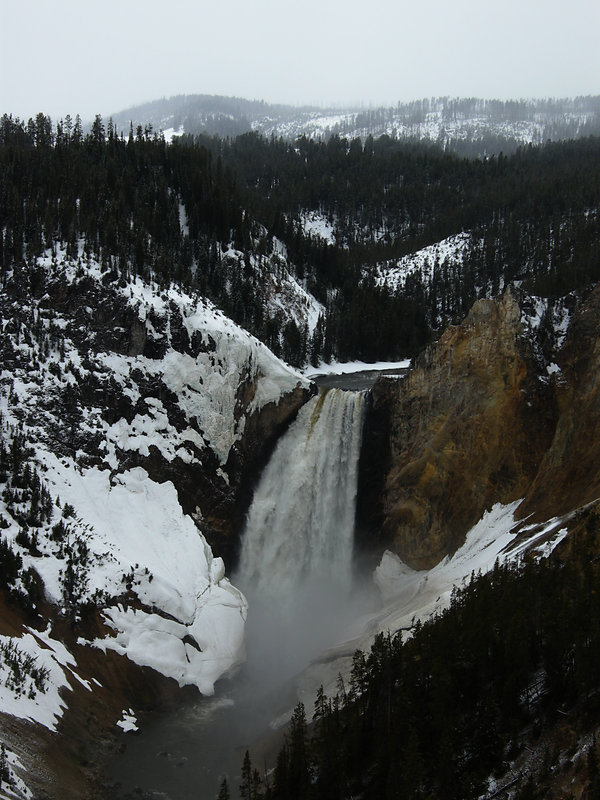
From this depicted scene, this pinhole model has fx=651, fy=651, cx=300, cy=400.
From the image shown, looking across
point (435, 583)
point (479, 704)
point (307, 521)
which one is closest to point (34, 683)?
point (479, 704)

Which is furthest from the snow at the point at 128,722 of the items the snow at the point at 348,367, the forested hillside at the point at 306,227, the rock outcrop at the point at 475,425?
the snow at the point at 348,367

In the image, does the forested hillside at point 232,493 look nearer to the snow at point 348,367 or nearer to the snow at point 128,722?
the snow at point 128,722

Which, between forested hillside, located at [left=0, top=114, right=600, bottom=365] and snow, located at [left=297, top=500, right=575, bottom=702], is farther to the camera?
forested hillside, located at [left=0, top=114, right=600, bottom=365]

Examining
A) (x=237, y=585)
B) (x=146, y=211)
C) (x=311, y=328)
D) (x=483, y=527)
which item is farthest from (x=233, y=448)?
(x=311, y=328)

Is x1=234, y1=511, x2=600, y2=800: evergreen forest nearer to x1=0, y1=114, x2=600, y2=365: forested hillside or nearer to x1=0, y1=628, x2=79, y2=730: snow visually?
x1=0, y1=628, x2=79, y2=730: snow

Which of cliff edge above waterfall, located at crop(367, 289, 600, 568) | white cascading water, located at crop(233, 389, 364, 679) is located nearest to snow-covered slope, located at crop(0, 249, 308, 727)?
white cascading water, located at crop(233, 389, 364, 679)

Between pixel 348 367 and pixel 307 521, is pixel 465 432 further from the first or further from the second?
pixel 348 367
